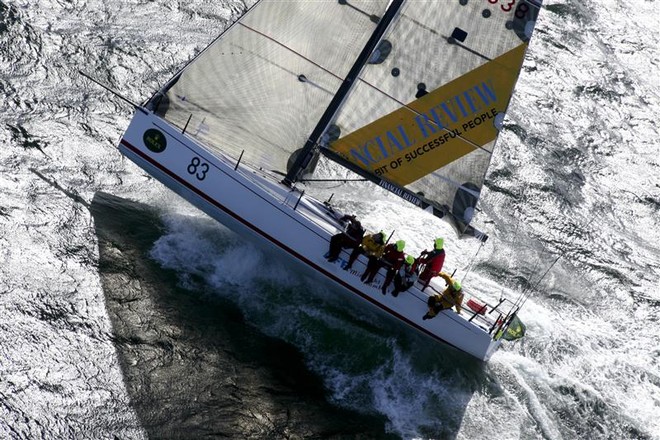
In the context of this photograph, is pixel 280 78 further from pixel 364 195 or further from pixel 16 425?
pixel 16 425

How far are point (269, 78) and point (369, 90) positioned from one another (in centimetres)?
207

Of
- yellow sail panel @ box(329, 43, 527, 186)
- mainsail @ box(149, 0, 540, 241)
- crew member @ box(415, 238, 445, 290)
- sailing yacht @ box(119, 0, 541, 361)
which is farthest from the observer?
crew member @ box(415, 238, 445, 290)

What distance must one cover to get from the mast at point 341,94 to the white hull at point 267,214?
20.9 inches

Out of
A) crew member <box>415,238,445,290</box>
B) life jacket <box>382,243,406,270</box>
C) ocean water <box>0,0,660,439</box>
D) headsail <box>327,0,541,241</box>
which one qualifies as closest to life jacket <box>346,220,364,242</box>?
life jacket <box>382,243,406,270</box>

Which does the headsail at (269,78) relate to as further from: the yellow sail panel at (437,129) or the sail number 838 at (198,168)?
the yellow sail panel at (437,129)

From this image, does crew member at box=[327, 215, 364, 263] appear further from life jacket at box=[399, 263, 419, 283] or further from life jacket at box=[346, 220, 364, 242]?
life jacket at box=[399, 263, 419, 283]

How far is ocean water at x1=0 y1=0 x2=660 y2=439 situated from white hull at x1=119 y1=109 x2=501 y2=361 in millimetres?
816

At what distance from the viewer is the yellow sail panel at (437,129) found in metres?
17.0

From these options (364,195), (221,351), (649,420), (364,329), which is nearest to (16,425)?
(221,351)

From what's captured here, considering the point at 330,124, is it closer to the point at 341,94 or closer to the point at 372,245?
the point at 341,94

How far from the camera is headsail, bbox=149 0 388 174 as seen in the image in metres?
17.4

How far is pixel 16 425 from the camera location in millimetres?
14469

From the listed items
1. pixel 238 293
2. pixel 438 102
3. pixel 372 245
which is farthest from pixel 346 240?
pixel 438 102

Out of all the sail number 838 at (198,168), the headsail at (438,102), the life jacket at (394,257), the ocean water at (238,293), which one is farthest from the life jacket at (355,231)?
the sail number 838 at (198,168)
